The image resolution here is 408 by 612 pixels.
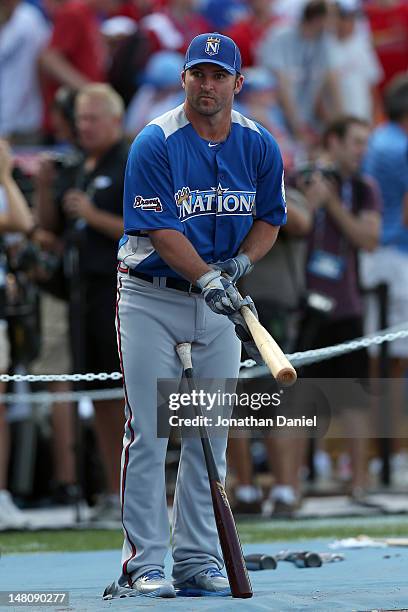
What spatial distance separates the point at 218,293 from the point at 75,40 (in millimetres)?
7433

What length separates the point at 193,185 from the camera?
18.7 feet

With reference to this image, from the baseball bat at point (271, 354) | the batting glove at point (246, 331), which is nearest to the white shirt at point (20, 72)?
the batting glove at point (246, 331)

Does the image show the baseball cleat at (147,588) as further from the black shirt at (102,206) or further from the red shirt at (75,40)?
the red shirt at (75,40)

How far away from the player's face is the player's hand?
3663 mm

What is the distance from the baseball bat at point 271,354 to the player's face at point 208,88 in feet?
2.73

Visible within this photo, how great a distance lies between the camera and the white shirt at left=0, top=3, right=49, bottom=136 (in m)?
12.3

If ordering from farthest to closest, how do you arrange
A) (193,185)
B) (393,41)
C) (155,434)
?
(393,41), (155,434), (193,185)

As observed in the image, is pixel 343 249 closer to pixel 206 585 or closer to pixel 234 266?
pixel 234 266

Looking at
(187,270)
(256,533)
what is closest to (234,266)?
(187,270)

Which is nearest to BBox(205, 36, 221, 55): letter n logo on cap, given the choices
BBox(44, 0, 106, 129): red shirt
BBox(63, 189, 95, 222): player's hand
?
BBox(63, 189, 95, 222): player's hand

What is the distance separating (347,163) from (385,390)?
1.73m

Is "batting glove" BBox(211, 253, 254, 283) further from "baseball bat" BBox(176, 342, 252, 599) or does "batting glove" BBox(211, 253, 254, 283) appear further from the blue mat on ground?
the blue mat on ground

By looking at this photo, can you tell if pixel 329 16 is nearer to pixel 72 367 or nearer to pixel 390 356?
pixel 390 356

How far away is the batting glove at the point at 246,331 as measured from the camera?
5578mm
